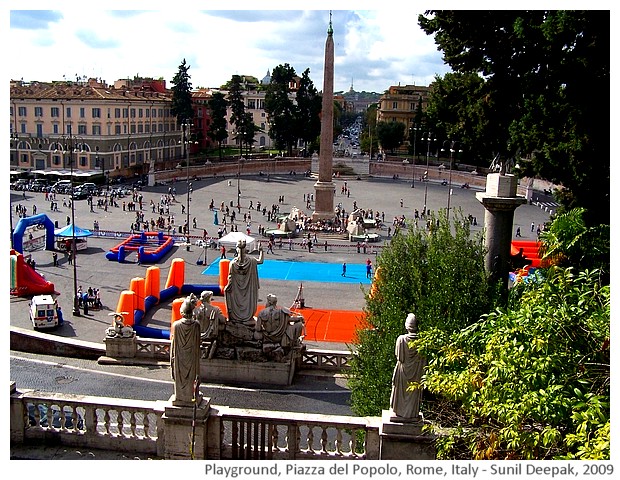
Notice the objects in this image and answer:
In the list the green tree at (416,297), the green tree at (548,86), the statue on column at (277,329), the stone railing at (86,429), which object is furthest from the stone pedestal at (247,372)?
the green tree at (548,86)

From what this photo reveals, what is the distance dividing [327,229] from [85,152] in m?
33.1

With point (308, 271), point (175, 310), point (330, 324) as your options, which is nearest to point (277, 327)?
point (175, 310)

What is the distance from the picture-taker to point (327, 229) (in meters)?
43.4

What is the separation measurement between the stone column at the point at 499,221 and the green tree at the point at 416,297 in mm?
820

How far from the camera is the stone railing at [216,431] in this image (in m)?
8.21

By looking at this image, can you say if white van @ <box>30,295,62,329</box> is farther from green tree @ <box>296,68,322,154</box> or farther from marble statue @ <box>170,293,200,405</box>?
green tree @ <box>296,68,322,154</box>

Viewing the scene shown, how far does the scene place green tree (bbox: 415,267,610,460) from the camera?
19.8 ft

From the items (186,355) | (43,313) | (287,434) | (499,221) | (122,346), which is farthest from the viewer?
(43,313)

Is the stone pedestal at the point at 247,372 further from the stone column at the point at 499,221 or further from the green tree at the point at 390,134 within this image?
the green tree at the point at 390,134

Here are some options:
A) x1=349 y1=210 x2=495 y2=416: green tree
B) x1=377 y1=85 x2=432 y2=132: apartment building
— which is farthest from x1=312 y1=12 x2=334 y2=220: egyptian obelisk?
x1=377 y1=85 x2=432 y2=132: apartment building

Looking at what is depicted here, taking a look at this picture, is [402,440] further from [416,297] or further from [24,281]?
[24,281]

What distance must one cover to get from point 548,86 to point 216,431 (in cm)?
1568

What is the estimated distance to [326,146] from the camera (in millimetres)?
45250

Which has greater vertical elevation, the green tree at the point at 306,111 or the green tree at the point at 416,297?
the green tree at the point at 306,111
